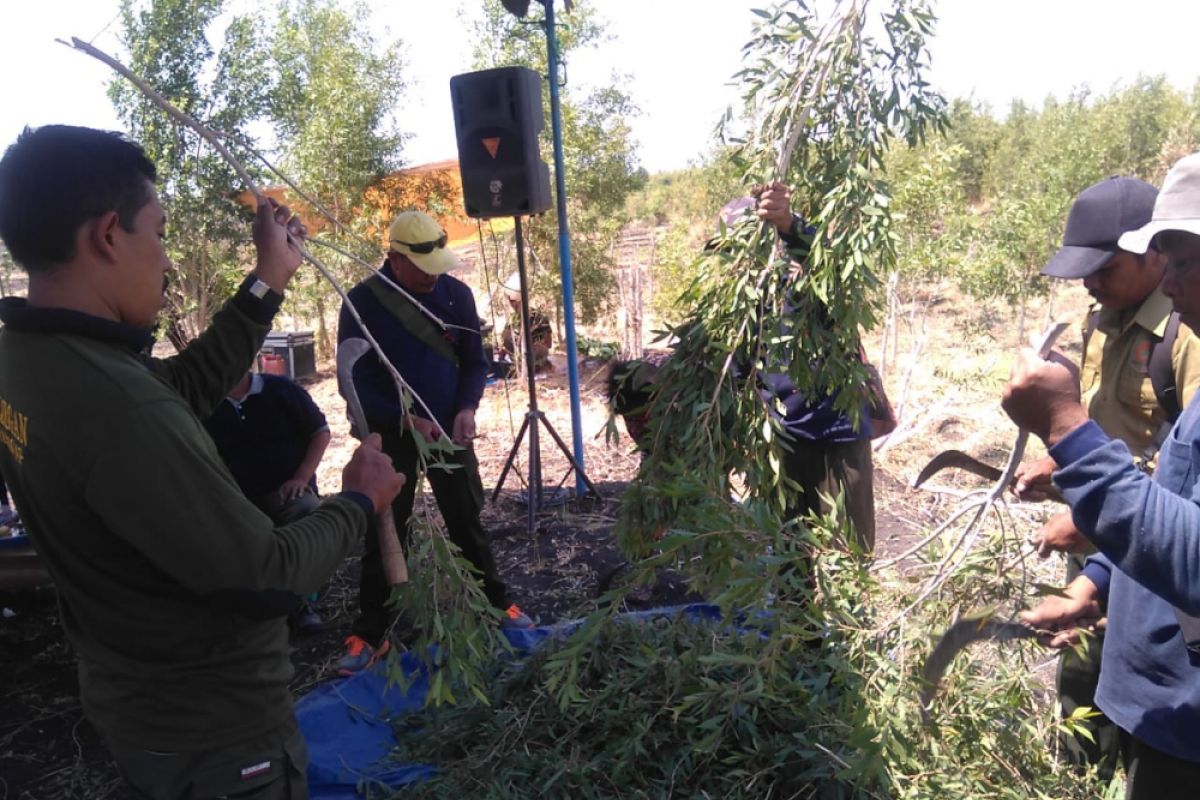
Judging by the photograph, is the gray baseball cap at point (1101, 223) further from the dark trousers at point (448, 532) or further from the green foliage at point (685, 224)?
the green foliage at point (685, 224)

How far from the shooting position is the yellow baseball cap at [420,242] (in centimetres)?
389

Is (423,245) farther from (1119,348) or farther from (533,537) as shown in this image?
(1119,348)

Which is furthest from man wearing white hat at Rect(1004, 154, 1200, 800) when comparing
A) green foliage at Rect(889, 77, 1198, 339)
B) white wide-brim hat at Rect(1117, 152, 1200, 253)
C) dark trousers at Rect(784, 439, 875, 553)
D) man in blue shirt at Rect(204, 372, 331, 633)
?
man in blue shirt at Rect(204, 372, 331, 633)

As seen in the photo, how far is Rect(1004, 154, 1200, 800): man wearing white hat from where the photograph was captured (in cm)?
129

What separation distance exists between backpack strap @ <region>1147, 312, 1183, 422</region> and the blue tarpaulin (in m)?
1.69

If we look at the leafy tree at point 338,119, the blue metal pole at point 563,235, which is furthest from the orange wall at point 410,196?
the blue metal pole at point 563,235

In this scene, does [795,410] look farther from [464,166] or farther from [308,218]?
[308,218]

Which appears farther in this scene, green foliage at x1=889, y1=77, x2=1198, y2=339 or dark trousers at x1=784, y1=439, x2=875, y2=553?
green foliage at x1=889, y1=77, x2=1198, y2=339

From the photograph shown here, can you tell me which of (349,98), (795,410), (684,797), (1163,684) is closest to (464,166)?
(795,410)

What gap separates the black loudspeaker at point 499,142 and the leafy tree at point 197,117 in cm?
334

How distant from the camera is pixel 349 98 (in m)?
10.7

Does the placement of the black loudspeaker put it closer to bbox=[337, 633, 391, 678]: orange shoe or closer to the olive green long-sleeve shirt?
bbox=[337, 633, 391, 678]: orange shoe

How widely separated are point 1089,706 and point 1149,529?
1343mm

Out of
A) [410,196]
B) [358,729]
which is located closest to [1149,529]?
[358,729]
